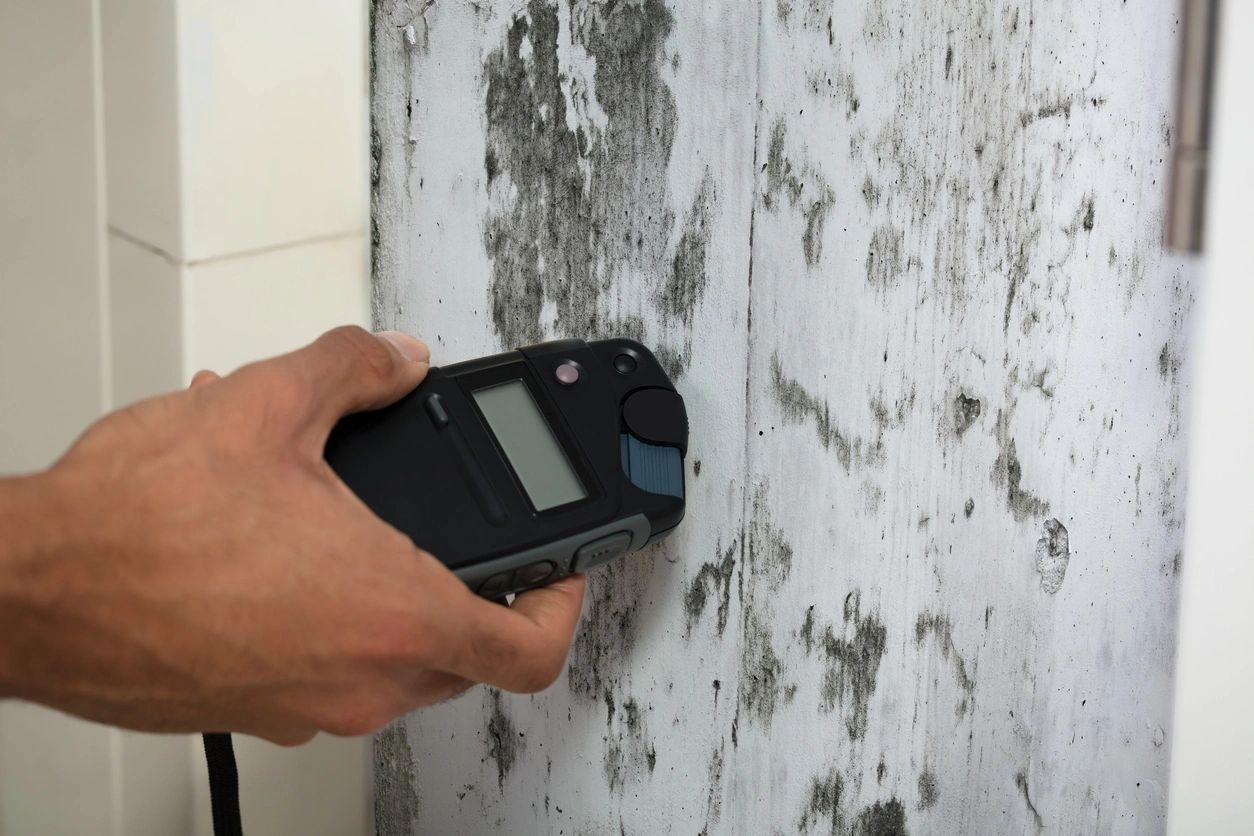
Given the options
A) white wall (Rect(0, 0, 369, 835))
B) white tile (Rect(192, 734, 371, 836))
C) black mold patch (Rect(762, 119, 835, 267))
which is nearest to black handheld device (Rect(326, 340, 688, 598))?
black mold patch (Rect(762, 119, 835, 267))

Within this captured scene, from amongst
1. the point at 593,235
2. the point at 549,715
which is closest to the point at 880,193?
the point at 593,235

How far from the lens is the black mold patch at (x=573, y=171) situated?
565mm

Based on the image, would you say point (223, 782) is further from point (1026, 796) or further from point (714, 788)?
point (1026, 796)

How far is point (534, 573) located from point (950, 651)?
230 mm

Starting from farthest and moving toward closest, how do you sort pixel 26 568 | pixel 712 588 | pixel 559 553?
pixel 712 588 < pixel 559 553 < pixel 26 568

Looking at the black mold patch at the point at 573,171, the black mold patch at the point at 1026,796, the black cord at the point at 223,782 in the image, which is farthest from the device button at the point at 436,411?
the black mold patch at the point at 1026,796

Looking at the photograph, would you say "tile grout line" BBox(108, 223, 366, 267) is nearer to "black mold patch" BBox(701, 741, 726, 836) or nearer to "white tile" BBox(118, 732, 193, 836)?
"white tile" BBox(118, 732, 193, 836)

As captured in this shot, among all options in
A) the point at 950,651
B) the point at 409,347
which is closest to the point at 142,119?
the point at 409,347

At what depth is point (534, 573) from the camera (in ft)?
1.56

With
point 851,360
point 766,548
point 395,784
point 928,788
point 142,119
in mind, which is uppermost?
point 142,119

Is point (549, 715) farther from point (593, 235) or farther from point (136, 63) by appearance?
point (136, 63)

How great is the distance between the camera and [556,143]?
23.4 inches

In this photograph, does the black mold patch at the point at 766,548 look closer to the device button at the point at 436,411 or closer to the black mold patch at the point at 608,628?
the black mold patch at the point at 608,628

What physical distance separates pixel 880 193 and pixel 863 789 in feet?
1.08
